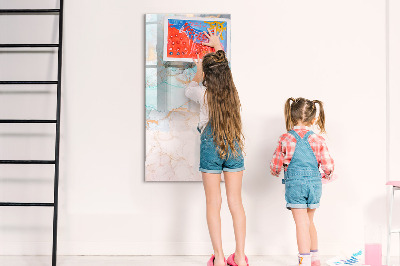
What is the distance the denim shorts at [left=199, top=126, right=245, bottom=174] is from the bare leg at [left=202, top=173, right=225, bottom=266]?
50 mm

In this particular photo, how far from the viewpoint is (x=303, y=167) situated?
2.80 m

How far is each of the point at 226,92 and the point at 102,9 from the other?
3.87 feet

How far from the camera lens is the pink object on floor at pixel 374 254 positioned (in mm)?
2969

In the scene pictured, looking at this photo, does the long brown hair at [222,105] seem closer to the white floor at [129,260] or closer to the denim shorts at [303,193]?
the denim shorts at [303,193]

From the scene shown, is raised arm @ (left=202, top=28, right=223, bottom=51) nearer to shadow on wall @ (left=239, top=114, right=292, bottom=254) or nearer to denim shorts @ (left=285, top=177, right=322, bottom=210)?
shadow on wall @ (left=239, top=114, right=292, bottom=254)

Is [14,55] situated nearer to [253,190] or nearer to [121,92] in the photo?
[121,92]

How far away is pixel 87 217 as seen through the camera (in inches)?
130

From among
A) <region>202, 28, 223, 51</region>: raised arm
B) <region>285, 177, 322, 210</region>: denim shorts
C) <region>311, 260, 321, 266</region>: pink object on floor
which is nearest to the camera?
<region>285, 177, 322, 210</region>: denim shorts

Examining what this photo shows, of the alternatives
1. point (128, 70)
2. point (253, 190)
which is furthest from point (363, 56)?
point (128, 70)

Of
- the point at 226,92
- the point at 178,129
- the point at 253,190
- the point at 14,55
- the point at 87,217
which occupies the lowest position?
the point at 87,217

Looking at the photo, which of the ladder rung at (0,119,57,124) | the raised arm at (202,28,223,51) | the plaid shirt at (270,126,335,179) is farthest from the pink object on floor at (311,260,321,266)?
the ladder rung at (0,119,57,124)

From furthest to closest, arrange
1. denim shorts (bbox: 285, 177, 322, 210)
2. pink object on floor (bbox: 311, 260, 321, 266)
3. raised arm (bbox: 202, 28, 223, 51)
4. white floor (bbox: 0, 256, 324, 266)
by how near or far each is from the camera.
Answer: raised arm (bbox: 202, 28, 223, 51), white floor (bbox: 0, 256, 324, 266), pink object on floor (bbox: 311, 260, 321, 266), denim shorts (bbox: 285, 177, 322, 210)

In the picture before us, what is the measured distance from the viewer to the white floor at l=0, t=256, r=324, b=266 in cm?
305

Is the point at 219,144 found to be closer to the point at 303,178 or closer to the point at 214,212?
the point at 214,212
